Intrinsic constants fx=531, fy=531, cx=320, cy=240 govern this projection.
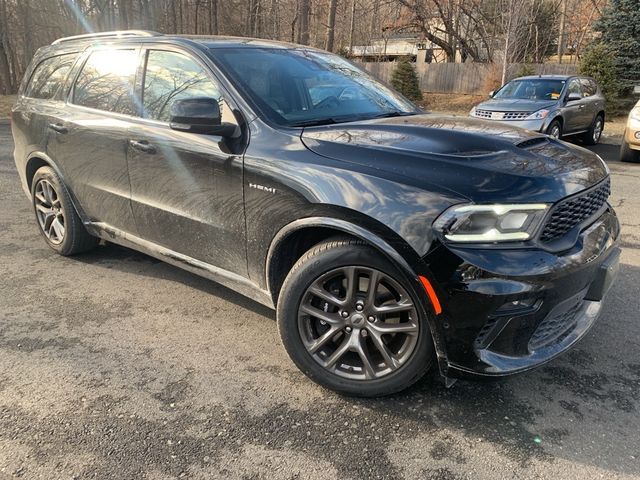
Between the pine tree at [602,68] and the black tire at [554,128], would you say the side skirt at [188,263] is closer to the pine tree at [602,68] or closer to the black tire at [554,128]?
the black tire at [554,128]

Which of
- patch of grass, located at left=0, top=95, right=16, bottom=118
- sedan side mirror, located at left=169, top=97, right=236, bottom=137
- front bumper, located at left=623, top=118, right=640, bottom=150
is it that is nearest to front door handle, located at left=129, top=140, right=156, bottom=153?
sedan side mirror, located at left=169, top=97, right=236, bottom=137

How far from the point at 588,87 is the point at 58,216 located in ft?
41.4

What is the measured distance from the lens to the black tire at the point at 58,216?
446 centimetres

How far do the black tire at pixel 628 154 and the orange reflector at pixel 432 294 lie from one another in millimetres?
9349

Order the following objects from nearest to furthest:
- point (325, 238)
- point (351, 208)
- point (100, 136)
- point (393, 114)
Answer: point (351, 208) → point (325, 238) → point (393, 114) → point (100, 136)

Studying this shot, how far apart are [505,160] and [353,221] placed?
0.78 m

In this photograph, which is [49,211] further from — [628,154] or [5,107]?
[5,107]

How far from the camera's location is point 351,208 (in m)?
2.51

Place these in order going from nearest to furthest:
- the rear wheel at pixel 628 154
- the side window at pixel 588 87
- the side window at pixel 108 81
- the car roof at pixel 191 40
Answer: the car roof at pixel 191 40, the side window at pixel 108 81, the rear wheel at pixel 628 154, the side window at pixel 588 87

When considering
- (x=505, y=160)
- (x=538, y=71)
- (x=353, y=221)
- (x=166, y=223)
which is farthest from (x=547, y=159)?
(x=538, y=71)

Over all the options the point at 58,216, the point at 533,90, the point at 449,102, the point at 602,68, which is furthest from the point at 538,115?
the point at 449,102

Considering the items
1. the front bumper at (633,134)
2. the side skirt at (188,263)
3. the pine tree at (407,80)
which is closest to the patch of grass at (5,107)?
the pine tree at (407,80)

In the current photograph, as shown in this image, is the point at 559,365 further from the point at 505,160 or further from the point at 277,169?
the point at 277,169

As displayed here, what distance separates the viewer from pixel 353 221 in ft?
8.28
